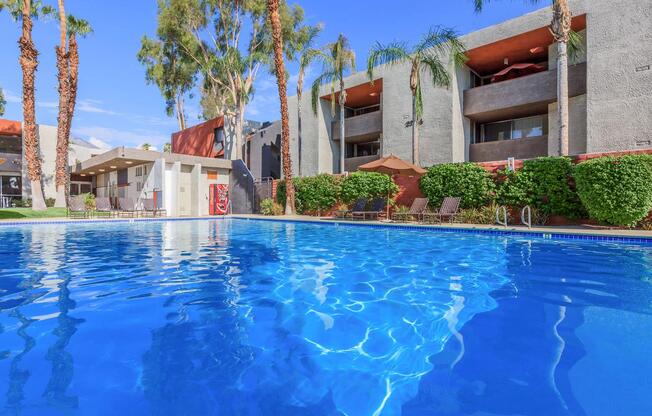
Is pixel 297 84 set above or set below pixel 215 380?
above

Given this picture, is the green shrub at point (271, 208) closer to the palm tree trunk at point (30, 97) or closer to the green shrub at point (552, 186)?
the palm tree trunk at point (30, 97)

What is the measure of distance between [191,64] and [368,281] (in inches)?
1049

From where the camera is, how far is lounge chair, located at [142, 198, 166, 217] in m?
19.6

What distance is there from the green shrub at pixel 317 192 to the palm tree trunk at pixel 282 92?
2.21 feet

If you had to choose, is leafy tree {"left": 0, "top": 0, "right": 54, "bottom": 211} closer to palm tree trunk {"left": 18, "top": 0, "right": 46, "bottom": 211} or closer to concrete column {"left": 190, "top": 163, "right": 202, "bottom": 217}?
palm tree trunk {"left": 18, "top": 0, "right": 46, "bottom": 211}

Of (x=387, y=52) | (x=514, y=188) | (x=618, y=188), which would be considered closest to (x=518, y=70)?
(x=387, y=52)

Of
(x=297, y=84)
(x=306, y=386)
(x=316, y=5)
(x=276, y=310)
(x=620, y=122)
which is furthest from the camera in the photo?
(x=316, y=5)

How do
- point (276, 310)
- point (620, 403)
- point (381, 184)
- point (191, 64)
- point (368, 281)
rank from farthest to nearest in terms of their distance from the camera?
point (191, 64)
point (381, 184)
point (368, 281)
point (276, 310)
point (620, 403)

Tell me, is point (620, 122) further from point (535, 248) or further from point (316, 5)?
point (316, 5)

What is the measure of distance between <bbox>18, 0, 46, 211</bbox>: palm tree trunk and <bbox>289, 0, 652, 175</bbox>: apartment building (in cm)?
1479

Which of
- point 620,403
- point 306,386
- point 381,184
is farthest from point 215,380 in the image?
point 381,184

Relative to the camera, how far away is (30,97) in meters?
18.8

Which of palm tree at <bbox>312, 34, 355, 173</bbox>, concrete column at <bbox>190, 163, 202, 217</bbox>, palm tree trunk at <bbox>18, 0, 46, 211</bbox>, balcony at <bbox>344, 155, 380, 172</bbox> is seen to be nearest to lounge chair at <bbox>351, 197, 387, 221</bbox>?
palm tree at <bbox>312, 34, 355, 173</bbox>

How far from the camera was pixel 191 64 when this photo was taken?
87.5 feet
